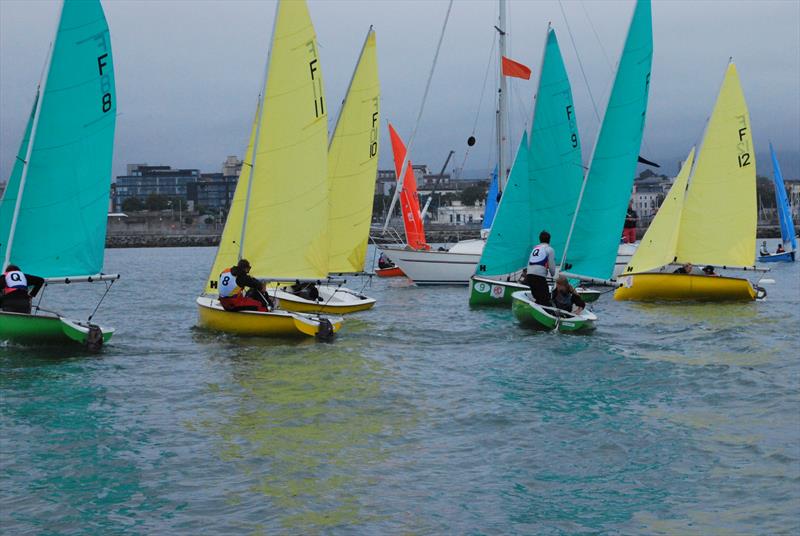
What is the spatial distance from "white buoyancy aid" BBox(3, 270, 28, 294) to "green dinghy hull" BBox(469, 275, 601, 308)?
11.3 m

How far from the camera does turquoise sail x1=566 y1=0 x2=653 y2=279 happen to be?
21094 millimetres

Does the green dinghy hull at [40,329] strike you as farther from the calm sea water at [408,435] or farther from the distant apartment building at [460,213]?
the distant apartment building at [460,213]

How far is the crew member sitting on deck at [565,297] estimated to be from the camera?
18.3 meters

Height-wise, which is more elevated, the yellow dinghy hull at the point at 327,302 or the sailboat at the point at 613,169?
the sailboat at the point at 613,169

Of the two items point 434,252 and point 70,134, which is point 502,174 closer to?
point 434,252

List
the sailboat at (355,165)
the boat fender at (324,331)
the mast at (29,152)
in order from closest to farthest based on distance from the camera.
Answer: the mast at (29,152) → the boat fender at (324,331) → the sailboat at (355,165)

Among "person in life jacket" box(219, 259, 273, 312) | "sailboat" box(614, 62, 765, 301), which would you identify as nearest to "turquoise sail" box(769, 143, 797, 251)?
"sailboat" box(614, 62, 765, 301)

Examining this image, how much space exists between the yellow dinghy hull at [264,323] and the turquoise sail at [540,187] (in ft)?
26.6

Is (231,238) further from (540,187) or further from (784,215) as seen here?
(784,215)

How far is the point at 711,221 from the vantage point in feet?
85.5

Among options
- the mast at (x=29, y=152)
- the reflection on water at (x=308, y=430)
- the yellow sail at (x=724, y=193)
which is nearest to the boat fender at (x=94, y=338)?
the mast at (x=29, y=152)

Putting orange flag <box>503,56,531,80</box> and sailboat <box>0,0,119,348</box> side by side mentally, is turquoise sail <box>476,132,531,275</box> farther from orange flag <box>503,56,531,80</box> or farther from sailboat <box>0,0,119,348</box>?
sailboat <box>0,0,119,348</box>

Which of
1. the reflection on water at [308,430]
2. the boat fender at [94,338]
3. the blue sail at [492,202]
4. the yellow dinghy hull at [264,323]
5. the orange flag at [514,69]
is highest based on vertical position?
the orange flag at [514,69]

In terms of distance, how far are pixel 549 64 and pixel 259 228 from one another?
10233 mm
